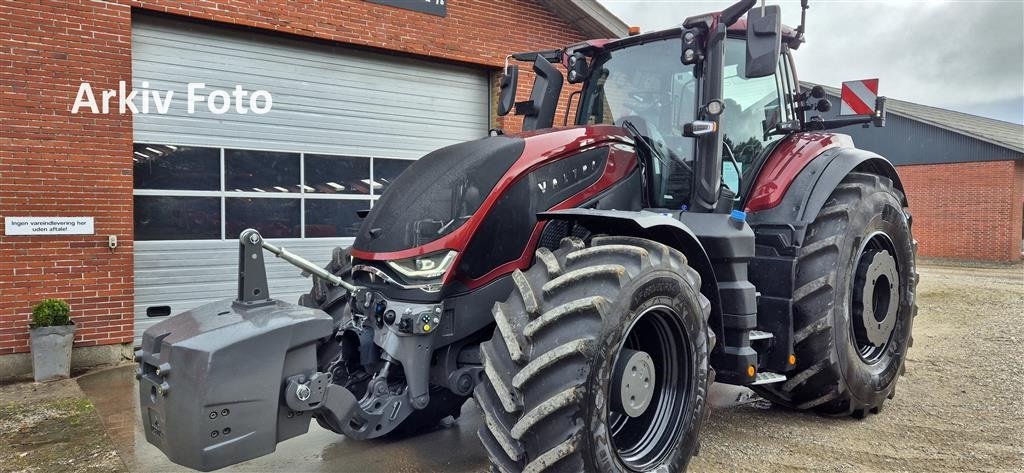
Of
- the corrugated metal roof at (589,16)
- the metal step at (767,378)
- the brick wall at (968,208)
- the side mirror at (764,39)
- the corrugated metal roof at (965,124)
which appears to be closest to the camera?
the side mirror at (764,39)

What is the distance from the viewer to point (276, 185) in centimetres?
794

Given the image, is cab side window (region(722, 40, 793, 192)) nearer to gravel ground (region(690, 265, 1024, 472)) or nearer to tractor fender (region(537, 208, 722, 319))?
tractor fender (region(537, 208, 722, 319))

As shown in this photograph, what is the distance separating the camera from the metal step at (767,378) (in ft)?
12.8

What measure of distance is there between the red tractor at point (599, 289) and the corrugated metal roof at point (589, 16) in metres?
5.08

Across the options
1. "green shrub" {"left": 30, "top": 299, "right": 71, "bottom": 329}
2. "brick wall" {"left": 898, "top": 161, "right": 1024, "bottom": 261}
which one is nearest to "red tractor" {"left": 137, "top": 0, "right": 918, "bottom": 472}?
"green shrub" {"left": 30, "top": 299, "right": 71, "bottom": 329}

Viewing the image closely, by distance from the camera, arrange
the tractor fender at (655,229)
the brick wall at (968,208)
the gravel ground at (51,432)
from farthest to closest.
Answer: the brick wall at (968,208) → the gravel ground at (51,432) → the tractor fender at (655,229)

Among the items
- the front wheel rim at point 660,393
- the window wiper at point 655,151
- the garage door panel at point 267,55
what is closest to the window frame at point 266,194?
the garage door panel at point 267,55

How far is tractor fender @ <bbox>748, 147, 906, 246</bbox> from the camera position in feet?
14.3

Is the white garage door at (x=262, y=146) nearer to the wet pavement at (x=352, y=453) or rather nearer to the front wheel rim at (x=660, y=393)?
the wet pavement at (x=352, y=453)

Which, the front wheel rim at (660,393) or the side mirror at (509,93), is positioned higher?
the side mirror at (509,93)

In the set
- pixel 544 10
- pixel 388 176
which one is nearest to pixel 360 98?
pixel 388 176

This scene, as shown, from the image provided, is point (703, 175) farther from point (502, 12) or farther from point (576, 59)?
point (502, 12)

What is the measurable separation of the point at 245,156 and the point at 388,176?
5.74 feet

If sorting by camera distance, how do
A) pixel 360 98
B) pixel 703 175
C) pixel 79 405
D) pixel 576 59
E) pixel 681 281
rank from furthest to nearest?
1. pixel 360 98
2. pixel 79 405
3. pixel 576 59
4. pixel 703 175
5. pixel 681 281
